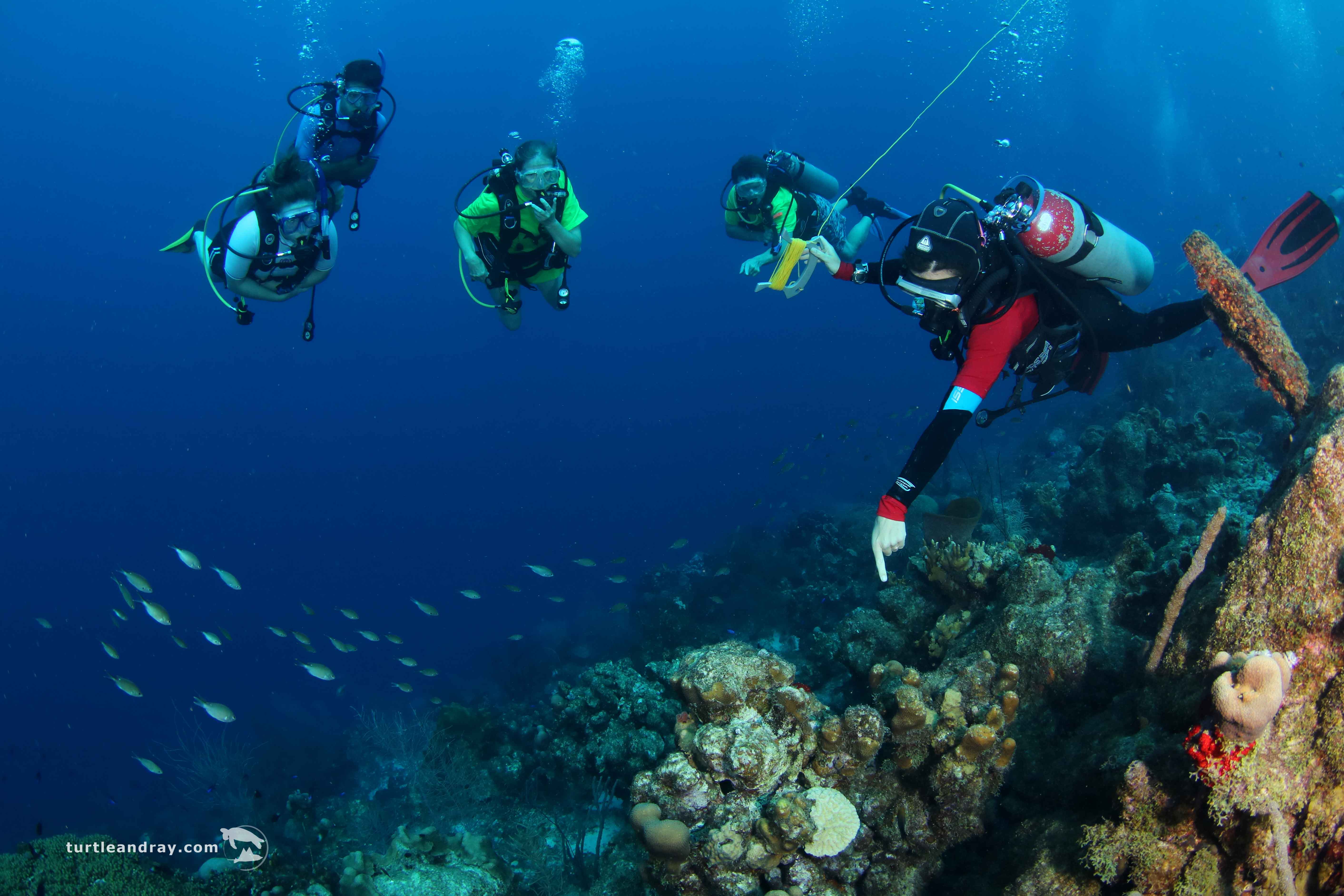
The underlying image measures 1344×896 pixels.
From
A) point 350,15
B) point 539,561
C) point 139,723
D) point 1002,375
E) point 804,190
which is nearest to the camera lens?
point 1002,375

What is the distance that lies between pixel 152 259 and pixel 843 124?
114051mm

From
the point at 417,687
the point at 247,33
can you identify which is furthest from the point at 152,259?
the point at 417,687

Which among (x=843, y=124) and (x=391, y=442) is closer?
(x=391, y=442)

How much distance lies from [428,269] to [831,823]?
108229 millimetres

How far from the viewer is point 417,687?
69.4ft

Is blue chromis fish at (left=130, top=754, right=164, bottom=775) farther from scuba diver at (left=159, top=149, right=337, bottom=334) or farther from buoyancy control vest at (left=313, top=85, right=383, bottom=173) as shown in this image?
buoyancy control vest at (left=313, top=85, right=383, bottom=173)

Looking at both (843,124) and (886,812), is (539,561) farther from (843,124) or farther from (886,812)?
(843,124)

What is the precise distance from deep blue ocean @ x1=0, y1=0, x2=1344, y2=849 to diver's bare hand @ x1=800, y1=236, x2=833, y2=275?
96.1ft

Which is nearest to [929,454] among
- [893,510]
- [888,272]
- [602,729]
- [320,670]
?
[893,510]

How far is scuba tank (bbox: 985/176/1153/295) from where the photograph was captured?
394cm

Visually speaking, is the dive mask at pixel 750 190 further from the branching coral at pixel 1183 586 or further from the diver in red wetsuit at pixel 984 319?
the branching coral at pixel 1183 586

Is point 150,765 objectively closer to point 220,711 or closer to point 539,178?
point 220,711

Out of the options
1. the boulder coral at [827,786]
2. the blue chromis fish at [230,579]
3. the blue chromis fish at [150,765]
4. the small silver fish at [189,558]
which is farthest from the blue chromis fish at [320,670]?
the boulder coral at [827,786]

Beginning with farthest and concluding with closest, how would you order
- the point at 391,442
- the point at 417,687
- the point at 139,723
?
the point at 391,442, the point at 139,723, the point at 417,687
